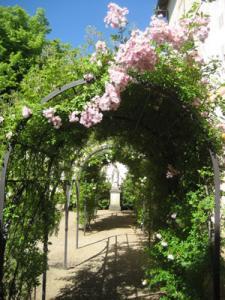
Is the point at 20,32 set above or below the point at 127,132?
above

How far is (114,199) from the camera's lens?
1797 cm

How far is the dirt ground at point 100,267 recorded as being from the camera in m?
5.75

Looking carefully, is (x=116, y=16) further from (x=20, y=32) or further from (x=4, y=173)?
(x=20, y=32)

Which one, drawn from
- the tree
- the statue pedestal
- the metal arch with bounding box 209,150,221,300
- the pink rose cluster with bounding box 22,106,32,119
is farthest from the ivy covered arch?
the statue pedestal

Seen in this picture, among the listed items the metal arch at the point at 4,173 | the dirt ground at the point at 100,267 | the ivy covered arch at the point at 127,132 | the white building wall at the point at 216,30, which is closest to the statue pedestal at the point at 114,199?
the dirt ground at the point at 100,267

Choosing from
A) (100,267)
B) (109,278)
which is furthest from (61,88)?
(100,267)

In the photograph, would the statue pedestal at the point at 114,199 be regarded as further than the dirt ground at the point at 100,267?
Yes

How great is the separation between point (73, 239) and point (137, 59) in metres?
8.23

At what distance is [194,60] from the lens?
11.1ft

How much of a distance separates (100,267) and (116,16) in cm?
537

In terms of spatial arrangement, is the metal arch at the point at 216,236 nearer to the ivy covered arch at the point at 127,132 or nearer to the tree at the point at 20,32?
the ivy covered arch at the point at 127,132

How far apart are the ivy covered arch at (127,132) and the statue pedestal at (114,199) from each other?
1279 centimetres


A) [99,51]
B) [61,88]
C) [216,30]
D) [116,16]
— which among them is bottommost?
[61,88]

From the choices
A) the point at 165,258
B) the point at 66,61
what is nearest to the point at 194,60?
the point at 66,61
